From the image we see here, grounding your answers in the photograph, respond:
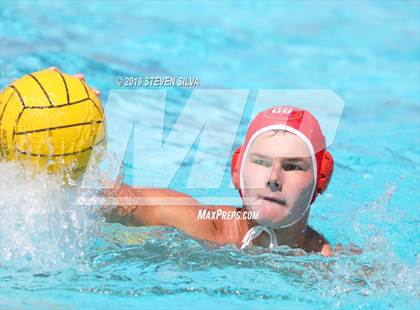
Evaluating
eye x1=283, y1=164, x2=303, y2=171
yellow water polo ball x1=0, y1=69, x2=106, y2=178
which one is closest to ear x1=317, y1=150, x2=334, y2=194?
eye x1=283, y1=164, x2=303, y2=171

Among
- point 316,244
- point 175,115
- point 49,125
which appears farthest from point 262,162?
point 175,115

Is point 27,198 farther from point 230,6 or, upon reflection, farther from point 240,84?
point 230,6

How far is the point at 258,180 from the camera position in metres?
3.76

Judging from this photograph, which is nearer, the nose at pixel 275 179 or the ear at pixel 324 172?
the nose at pixel 275 179

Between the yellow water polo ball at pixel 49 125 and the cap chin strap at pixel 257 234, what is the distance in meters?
0.83

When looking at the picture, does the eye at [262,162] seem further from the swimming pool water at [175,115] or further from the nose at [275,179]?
the swimming pool water at [175,115]

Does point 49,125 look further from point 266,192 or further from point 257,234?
point 257,234

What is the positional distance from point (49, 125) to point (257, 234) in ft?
3.61

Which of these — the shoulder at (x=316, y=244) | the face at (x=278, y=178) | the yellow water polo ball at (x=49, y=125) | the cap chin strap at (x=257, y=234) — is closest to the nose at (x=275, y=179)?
the face at (x=278, y=178)

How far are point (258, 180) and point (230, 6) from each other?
250 inches

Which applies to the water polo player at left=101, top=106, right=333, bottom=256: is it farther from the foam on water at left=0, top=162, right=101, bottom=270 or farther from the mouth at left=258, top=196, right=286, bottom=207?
the foam on water at left=0, top=162, right=101, bottom=270

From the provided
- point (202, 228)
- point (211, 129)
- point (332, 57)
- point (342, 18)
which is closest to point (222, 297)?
point (202, 228)

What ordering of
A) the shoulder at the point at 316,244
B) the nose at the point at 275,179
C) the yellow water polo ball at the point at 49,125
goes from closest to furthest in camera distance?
the yellow water polo ball at the point at 49,125 → the nose at the point at 275,179 → the shoulder at the point at 316,244

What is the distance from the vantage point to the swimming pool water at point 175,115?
141 inches
